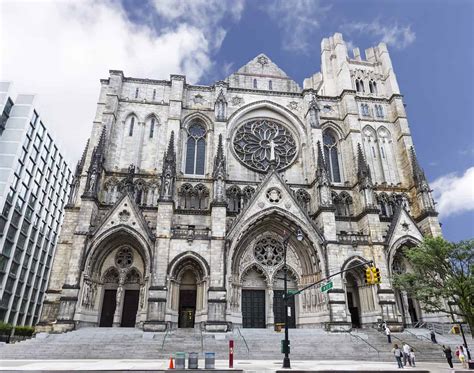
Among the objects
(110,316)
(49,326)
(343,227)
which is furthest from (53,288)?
(343,227)

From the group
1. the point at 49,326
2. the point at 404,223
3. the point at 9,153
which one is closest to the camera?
the point at 49,326

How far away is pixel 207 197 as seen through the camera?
27.0m

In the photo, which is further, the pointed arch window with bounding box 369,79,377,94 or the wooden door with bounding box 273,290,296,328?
the pointed arch window with bounding box 369,79,377,94

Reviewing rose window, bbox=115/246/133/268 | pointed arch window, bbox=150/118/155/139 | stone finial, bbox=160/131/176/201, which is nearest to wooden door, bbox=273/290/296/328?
stone finial, bbox=160/131/176/201

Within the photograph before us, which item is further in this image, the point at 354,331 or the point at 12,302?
the point at 12,302

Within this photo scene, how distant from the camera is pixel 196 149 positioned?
2970 cm

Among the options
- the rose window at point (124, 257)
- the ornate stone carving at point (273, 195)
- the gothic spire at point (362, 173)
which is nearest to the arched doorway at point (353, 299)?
the gothic spire at point (362, 173)

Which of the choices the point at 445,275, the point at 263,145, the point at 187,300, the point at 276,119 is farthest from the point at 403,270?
the point at 276,119

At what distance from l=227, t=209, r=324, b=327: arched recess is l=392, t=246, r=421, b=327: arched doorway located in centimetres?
683

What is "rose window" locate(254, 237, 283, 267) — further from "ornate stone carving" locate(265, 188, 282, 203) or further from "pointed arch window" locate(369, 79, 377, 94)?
"pointed arch window" locate(369, 79, 377, 94)

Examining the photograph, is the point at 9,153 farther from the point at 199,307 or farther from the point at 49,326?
the point at 199,307

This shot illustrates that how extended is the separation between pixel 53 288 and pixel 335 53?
36473 mm

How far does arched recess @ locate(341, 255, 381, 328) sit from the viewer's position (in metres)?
23.2

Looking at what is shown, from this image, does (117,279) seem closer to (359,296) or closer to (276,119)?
(359,296)
